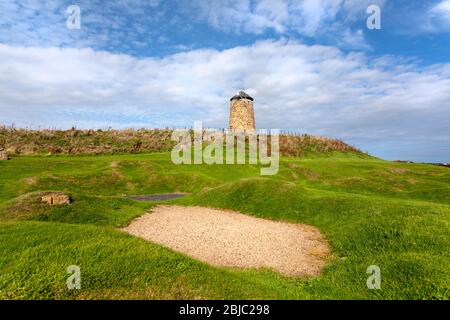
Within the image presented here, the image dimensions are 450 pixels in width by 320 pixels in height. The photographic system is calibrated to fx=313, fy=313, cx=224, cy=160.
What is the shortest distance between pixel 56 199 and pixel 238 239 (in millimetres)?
16361

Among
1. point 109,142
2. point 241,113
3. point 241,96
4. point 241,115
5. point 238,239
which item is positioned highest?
point 241,96

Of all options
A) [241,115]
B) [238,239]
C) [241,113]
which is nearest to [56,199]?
[238,239]

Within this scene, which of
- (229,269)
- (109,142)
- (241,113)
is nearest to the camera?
(229,269)

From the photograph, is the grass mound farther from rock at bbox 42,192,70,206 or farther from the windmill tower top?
rock at bbox 42,192,70,206

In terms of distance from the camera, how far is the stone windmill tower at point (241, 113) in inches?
3952

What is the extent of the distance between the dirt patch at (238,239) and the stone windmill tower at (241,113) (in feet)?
236

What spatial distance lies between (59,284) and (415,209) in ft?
70.8

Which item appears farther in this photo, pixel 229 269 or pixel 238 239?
pixel 238 239

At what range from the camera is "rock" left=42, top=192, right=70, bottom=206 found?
26531 mm

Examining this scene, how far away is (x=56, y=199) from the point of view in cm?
2678

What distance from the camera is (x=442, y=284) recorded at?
1164 centimetres

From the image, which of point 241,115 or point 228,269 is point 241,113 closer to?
point 241,115
